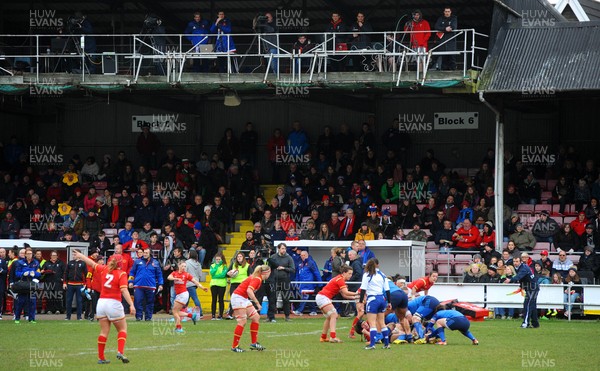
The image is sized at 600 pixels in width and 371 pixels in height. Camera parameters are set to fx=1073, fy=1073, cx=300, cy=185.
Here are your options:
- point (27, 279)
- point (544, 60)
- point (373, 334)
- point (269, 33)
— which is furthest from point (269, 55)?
point (373, 334)

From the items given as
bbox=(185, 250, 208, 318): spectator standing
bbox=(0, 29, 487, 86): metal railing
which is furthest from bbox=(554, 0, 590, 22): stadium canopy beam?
bbox=(185, 250, 208, 318): spectator standing

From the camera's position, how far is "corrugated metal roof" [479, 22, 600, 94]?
29891 millimetres

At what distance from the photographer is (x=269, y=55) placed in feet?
100

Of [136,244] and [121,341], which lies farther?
[136,244]

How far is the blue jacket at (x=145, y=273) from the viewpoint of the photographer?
1062 inches

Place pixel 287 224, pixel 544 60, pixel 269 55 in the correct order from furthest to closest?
pixel 287 224
pixel 544 60
pixel 269 55

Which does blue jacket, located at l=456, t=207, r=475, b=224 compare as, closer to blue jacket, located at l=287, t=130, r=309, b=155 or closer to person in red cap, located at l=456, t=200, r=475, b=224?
person in red cap, located at l=456, t=200, r=475, b=224

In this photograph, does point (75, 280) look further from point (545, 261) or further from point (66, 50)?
point (545, 261)

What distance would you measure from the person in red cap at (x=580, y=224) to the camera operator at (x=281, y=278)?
8.01 m

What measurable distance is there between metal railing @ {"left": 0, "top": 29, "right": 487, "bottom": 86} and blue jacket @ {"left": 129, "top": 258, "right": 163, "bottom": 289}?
6.40 metres

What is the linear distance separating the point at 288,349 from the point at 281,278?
813 cm

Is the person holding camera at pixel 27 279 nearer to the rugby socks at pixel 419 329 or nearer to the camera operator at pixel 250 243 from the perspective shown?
the camera operator at pixel 250 243

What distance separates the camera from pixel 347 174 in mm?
34031

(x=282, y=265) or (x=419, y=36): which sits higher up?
(x=419, y=36)
